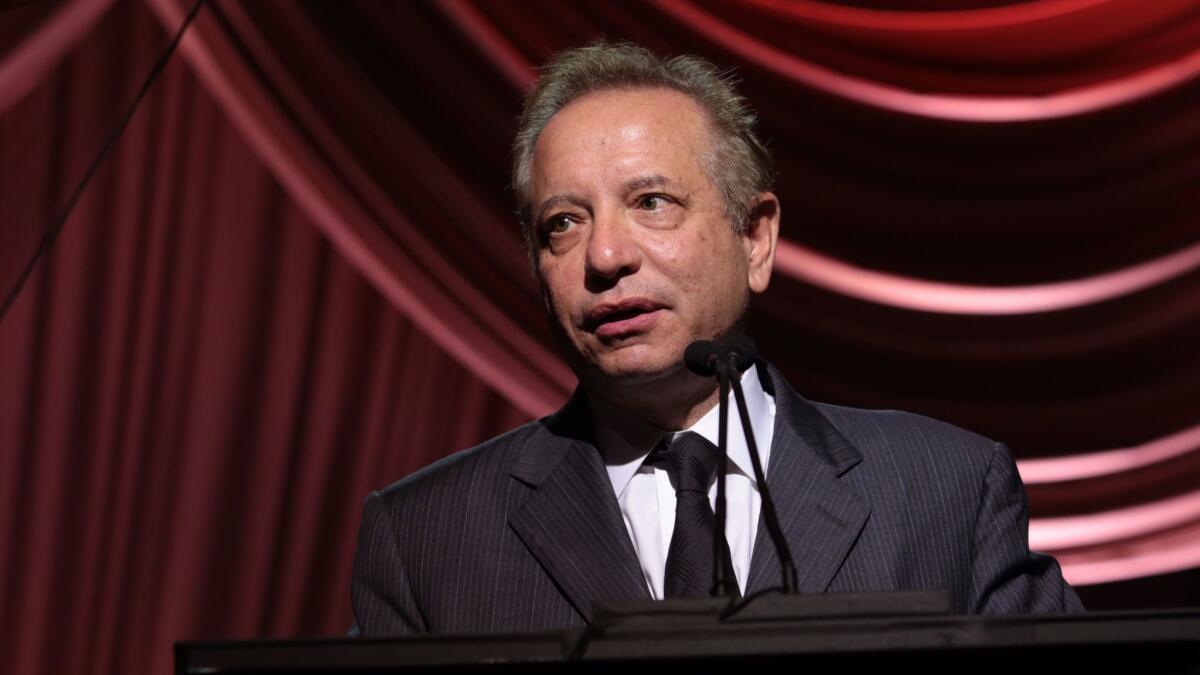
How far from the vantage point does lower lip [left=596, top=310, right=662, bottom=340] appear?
1.88 m

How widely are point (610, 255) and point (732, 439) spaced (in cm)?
31

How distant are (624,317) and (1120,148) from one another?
1.49 metres

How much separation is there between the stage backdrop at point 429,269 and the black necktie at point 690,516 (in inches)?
41.6

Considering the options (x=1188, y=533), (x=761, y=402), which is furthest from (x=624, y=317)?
(x=1188, y=533)

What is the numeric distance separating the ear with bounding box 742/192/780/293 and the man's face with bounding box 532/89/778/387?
0.02 m

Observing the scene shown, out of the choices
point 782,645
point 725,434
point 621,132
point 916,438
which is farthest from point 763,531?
point 782,645

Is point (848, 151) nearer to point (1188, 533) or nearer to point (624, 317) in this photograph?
point (1188, 533)

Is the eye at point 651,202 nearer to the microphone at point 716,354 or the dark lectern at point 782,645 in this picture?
the microphone at point 716,354

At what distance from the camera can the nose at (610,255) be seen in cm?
188

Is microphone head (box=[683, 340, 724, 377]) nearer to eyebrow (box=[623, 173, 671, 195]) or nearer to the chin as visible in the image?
the chin

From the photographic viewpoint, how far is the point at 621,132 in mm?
1995

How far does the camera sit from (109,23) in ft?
9.56

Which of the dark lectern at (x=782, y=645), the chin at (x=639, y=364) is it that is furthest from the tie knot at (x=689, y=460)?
the dark lectern at (x=782, y=645)

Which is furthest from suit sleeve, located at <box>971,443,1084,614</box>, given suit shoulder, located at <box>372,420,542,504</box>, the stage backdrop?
the stage backdrop
